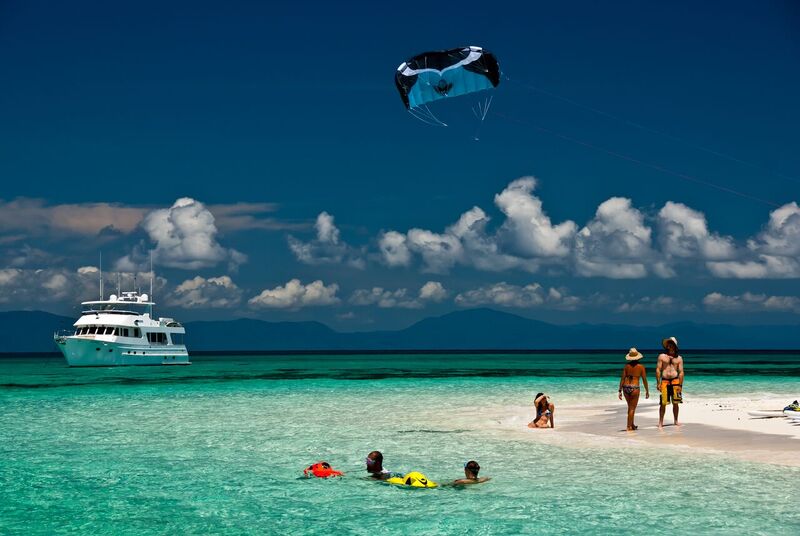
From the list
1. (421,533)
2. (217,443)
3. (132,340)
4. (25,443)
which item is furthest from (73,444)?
(132,340)

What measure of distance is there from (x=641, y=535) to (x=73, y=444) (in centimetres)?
1637

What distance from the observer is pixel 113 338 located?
7900 cm

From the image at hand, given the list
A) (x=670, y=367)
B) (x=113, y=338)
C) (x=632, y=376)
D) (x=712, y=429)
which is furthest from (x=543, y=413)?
(x=113, y=338)

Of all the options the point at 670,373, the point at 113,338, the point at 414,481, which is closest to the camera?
the point at 414,481

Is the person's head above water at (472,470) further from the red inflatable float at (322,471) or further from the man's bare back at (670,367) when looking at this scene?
the man's bare back at (670,367)

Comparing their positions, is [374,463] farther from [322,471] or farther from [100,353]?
[100,353]

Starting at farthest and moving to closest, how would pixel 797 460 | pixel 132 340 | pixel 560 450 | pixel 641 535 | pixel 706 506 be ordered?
pixel 132 340
pixel 560 450
pixel 797 460
pixel 706 506
pixel 641 535

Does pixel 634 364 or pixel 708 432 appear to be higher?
pixel 634 364

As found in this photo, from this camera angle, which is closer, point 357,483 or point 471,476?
point 471,476

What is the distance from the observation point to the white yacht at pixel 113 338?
79000mm

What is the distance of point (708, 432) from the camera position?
2106 cm

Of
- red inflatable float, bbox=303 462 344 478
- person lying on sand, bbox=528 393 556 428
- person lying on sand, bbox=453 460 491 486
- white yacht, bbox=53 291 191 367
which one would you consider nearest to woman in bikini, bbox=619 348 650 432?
person lying on sand, bbox=528 393 556 428

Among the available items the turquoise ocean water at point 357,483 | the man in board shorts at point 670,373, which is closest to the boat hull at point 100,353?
the turquoise ocean water at point 357,483

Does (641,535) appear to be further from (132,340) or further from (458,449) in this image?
(132,340)
